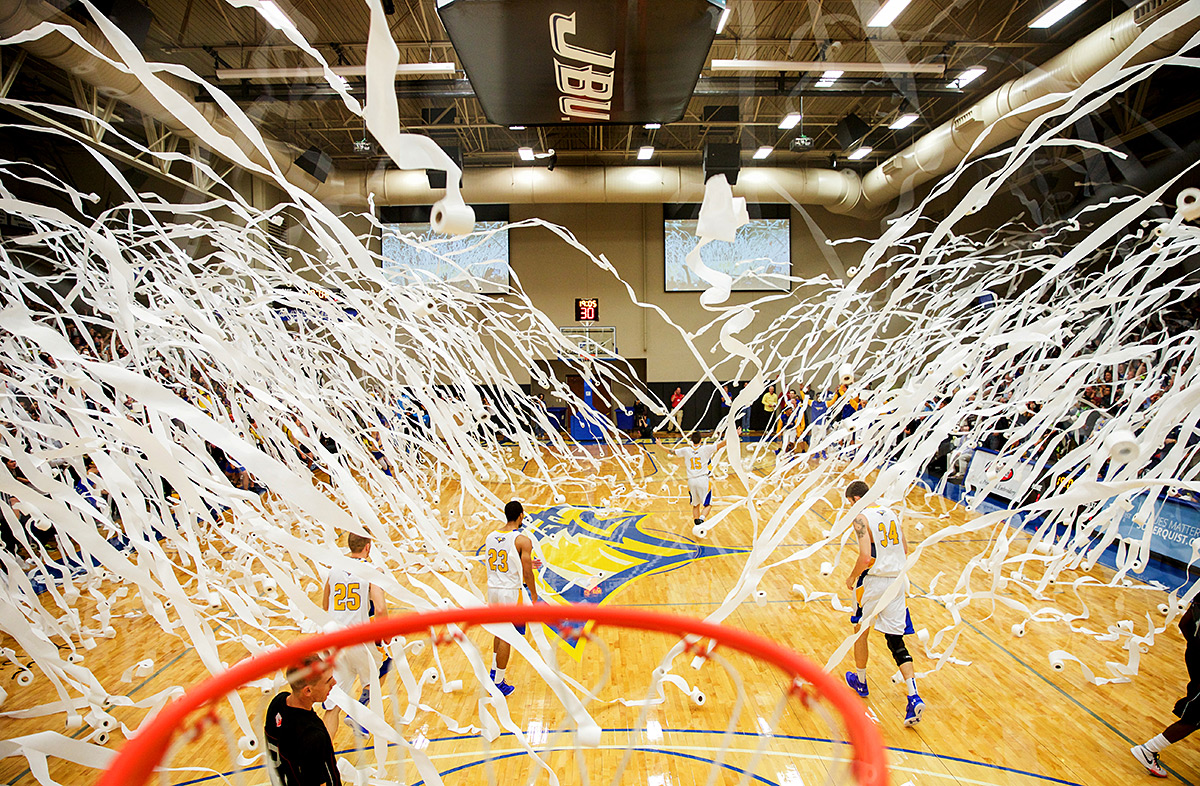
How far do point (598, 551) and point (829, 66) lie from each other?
4.18m

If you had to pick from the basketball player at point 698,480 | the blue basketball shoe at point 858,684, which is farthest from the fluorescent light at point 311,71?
the blue basketball shoe at point 858,684

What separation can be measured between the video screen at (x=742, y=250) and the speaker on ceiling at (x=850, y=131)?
572 mm

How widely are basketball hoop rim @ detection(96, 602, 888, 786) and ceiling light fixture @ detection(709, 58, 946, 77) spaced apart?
120 inches

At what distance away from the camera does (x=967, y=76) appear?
310 cm

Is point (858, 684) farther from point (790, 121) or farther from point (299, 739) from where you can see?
point (790, 121)

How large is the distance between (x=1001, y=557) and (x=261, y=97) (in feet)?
14.7

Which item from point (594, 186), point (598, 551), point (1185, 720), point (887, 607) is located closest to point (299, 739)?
point (887, 607)

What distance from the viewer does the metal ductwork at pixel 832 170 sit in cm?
248

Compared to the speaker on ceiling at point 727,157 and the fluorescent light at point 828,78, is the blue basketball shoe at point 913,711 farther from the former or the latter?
the fluorescent light at point 828,78

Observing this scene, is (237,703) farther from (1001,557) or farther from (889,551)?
(889,551)

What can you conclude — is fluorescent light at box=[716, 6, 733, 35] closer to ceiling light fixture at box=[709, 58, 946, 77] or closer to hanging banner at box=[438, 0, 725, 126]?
hanging banner at box=[438, 0, 725, 126]

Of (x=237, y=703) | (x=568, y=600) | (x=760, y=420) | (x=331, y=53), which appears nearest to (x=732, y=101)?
(x=331, y=53)

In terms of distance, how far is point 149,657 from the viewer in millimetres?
3812

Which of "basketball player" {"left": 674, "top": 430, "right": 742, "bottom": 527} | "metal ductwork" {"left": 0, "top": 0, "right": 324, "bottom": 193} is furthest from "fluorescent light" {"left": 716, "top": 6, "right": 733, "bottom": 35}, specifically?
"basketball player" {"left": 674, "top": 430, "right": 742, "bottom": 527}
